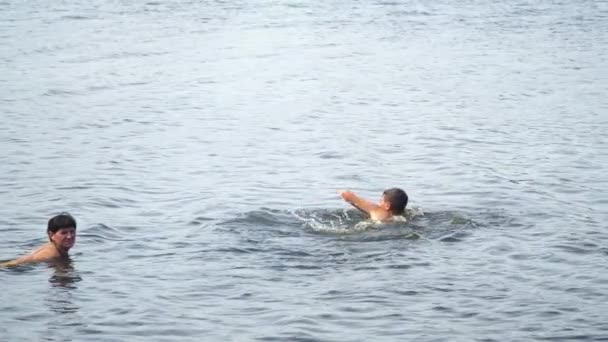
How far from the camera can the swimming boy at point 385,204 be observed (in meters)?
16.7

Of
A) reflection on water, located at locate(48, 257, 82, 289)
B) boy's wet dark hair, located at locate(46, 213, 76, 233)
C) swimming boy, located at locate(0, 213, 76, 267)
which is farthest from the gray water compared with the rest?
boy's wet dark hair, located at locate(46, 213, 76, 233)

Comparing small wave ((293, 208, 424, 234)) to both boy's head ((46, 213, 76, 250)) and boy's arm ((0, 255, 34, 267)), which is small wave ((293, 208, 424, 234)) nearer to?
boy's head ((46, 213, 76, 250))

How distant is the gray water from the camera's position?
13.4m

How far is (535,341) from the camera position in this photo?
40.7 feet

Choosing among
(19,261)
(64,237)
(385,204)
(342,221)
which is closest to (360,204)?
(385,204)

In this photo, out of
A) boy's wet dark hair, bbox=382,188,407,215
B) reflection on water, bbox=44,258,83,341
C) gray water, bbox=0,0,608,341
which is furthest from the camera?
boy's wet dark hair, bbox=382,188,407,215

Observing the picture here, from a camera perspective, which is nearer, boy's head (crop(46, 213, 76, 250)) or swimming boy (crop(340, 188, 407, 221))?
boy's head (crop(46, 213, 76, 250))

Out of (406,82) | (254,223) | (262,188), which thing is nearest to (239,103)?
(406,82)

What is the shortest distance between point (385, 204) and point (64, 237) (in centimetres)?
482

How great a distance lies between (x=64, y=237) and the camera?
48.1 ft

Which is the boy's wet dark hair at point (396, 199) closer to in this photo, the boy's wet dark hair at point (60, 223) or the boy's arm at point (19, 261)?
the boy's wet dark hair at point (60, 223)

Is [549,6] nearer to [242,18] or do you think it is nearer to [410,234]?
[242,18]

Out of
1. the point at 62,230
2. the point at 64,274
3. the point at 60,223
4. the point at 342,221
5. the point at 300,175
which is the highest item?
the point at 60,223

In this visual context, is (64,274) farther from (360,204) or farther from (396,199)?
(396,199)
